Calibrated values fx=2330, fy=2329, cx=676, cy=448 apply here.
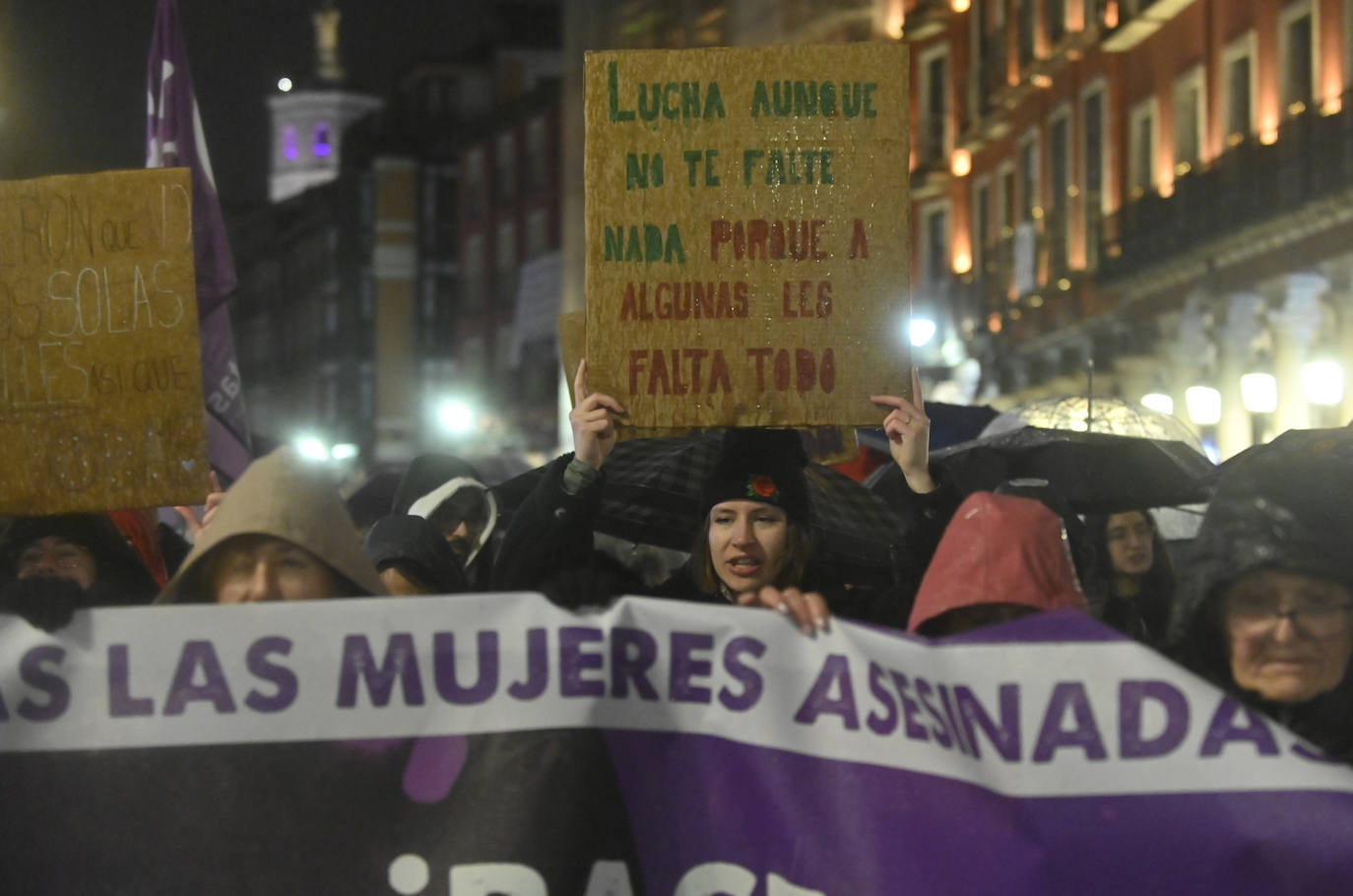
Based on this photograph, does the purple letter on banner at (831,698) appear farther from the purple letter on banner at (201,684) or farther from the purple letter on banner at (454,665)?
the purple letter on banner at (201,684)

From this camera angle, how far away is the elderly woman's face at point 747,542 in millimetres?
4836

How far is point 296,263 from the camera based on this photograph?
293 ft

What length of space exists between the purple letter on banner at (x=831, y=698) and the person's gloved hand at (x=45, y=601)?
1.24 meters

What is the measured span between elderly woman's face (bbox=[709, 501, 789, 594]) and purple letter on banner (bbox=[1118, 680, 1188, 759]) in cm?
130

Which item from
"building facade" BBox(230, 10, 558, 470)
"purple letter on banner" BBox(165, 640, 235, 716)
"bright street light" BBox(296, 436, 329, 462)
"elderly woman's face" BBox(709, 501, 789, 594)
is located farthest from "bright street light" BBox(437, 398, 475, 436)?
"purple letter on banner" BBox(165, 640, 235, 716)

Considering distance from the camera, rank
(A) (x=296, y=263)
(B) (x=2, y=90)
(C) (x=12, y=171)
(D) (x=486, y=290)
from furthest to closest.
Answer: (A) (x=296, y=263) → (D) (x=486, y=290) → (C) (x=12, y=171) → (B) (x=2, y=90)

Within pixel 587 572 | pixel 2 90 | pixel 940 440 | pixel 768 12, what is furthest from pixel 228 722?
pixel 768 12

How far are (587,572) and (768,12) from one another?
2510 centimetres

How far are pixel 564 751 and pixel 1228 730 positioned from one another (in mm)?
1070

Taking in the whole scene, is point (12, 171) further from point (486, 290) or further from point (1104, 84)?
point (486, 290)

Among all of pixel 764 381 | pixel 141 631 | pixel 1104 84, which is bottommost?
pixel 141 631

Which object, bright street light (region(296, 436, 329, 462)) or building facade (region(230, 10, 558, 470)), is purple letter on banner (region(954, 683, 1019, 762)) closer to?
bright street light (region(296, 436, 329, 462))

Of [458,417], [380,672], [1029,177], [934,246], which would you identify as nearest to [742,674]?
[380,672]

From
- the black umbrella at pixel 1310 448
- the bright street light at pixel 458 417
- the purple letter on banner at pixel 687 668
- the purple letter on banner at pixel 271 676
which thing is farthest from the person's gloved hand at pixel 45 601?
the bright street light at pixel 458 417
